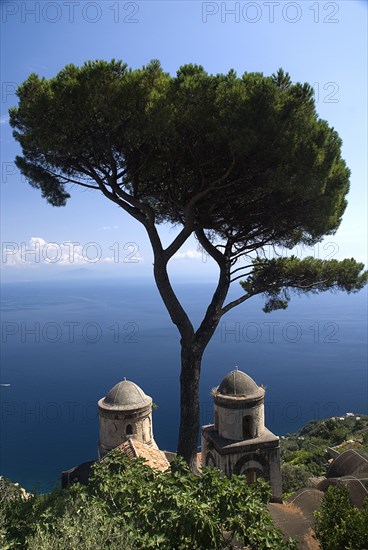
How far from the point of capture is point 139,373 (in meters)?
70.2

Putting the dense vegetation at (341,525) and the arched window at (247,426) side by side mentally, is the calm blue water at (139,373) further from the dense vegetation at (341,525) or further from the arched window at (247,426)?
the dense vegetation at (341,525)

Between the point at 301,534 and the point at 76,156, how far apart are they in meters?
10.1

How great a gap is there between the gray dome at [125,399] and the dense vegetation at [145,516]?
23.1ft

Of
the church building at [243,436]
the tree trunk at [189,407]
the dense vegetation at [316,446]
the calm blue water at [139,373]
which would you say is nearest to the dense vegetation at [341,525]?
the tree trunk at [189,407]

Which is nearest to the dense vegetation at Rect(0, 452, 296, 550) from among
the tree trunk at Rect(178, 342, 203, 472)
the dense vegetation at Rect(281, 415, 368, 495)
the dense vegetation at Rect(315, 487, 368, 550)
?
the dense vegetation at Rect(315, 487, 368, 550)

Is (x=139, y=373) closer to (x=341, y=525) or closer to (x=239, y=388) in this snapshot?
(x=239, y=388)

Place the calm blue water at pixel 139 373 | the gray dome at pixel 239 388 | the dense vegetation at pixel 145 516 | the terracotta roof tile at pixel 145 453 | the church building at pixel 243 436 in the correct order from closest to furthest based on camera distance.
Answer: the dense vegetation at pixel 145 516 → the terracotta roof tile at pixel 145 453 → the church building at pixel 243 436 → the gray dome at pixel 239 388 → the calm blue water at pixel 139 373

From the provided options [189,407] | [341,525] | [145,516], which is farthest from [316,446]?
[145,516]

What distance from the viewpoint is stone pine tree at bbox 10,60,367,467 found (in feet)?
27.7

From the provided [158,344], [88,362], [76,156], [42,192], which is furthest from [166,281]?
[158,344]

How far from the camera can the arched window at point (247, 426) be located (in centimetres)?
1165

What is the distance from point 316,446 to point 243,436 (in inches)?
1042

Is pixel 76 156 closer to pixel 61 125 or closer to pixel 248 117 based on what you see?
pixel 61 125

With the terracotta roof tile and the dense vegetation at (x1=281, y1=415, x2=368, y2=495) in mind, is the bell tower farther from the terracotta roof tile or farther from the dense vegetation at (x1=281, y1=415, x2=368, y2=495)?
the dense vegetation at (x1=281, y1=415, x2=368, y2=495)
